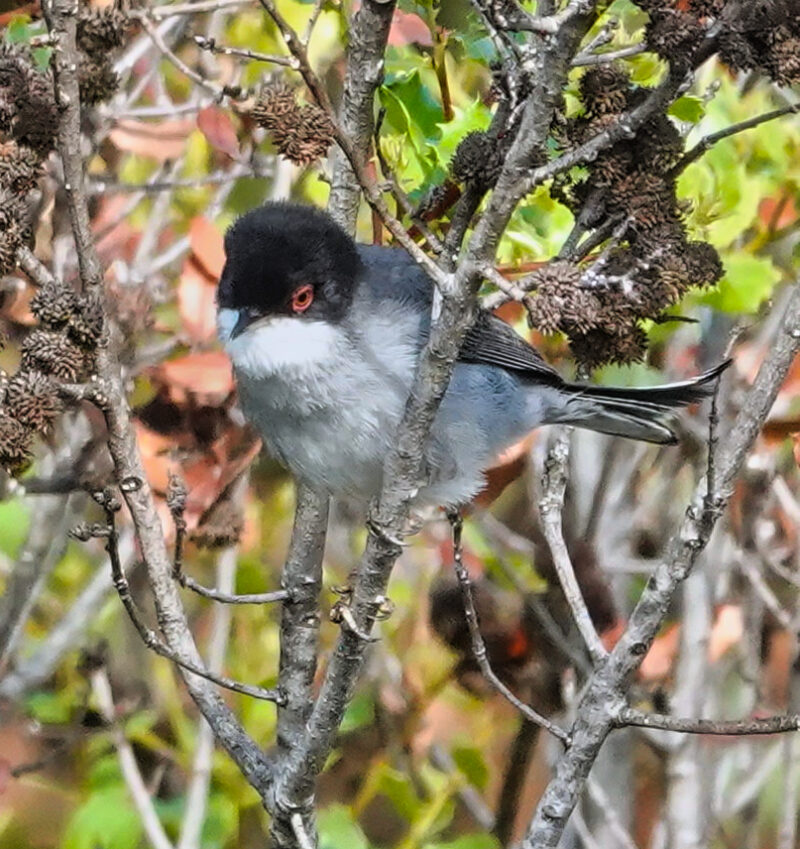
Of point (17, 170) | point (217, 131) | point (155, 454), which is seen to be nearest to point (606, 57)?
point (17, 170)

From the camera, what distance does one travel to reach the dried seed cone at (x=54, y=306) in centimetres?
207

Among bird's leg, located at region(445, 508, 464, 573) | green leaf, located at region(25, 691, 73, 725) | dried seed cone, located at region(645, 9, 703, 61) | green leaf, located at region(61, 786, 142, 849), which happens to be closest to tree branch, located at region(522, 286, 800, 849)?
bird's leg, located at region(445, 508, 464, 573)

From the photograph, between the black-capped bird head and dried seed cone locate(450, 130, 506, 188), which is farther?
the black-capped bird head

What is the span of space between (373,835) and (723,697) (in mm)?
1205

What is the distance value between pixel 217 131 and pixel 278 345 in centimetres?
68

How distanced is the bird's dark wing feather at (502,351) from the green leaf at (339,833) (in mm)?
1128

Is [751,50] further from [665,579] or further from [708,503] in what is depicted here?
[665,579]

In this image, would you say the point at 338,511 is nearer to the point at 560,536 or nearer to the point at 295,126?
the point at 560,536

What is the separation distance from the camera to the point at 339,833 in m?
3.16

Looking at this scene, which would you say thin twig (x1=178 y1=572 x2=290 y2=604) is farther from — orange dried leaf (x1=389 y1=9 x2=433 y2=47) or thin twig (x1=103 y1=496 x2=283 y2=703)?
orange dried leaf (x1=389 y1=9 x2=433 y2=47)

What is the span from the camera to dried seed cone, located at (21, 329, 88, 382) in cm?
202

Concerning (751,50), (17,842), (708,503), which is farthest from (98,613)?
(751,50)

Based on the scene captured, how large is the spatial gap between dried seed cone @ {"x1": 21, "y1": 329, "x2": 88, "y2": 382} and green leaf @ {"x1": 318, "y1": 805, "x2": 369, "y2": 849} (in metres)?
1.53

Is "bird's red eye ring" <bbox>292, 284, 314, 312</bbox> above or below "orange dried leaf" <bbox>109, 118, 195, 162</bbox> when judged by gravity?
below
